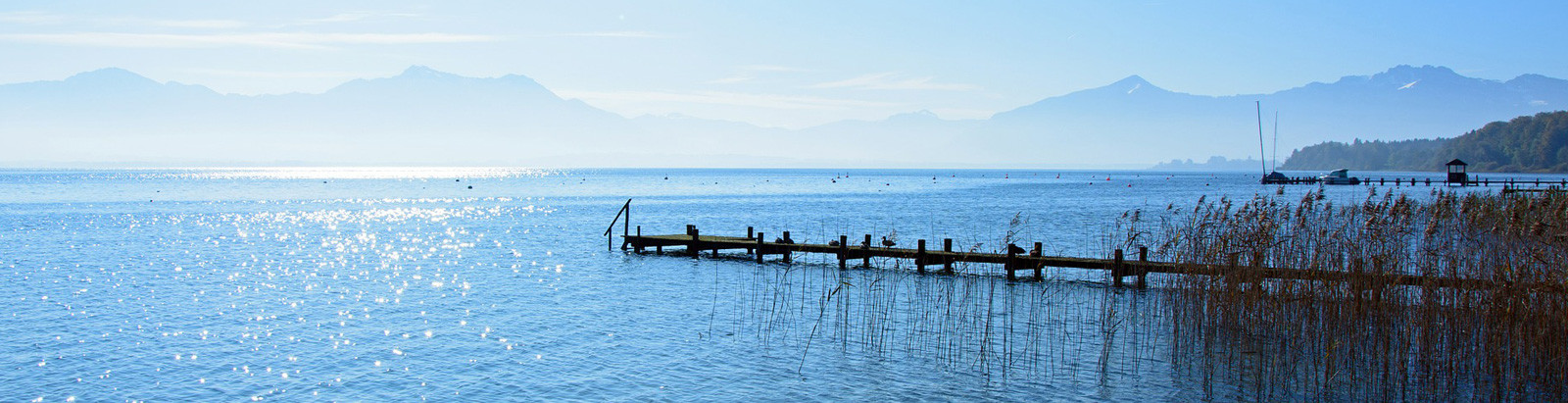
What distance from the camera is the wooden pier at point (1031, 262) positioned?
1920 centimetres

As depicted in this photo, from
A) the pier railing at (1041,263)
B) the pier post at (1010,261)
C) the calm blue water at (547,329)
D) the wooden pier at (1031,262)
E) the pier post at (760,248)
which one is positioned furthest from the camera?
the pier post at (760,248)

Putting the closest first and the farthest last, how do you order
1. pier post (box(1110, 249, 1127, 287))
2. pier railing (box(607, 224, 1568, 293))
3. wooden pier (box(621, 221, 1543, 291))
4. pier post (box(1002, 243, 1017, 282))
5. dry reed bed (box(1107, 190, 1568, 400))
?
dry reed bed (box(1107, 190, 1568, 400)) → pier railing (box(607, 224, 1568, 293)) → wooden pier (box(621, 221, 1543, 291)) → pier post (box(1110, 249, 1127, 287)) → pier post (box(1002, 243, 1017, 282))

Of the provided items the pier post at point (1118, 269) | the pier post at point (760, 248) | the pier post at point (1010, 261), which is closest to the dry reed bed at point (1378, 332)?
the pier post at point (1118, 269)

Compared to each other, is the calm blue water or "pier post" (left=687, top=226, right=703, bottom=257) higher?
"pier post" (left=687, top=226, right=703, bottom=257)

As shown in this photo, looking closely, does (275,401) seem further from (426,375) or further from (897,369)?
(897,369)

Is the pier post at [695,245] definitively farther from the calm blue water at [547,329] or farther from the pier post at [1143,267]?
the pier post at [1143,267]

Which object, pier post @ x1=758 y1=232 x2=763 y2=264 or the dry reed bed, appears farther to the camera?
pier post @ x1=758 y1=232 x2=763 y2=264

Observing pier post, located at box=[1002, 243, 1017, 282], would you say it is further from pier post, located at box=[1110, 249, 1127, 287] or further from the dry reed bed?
the dry reed bed

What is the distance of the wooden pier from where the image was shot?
63.0 ft

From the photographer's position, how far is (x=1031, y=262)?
3033 cm

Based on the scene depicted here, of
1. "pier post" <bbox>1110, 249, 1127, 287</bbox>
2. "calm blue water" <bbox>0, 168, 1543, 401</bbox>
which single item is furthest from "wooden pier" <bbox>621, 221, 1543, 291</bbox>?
"calm blue water" <bbox>0, 168, 1543, 401</bbox>

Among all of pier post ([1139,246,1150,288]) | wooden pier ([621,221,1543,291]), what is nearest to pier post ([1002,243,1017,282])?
wooden pier ([621,221,1543,291])

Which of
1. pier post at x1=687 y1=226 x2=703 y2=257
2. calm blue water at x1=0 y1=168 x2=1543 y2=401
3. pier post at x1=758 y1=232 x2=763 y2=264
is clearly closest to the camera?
calm blue water at x1=0 y1=168 x2=1543 y2=401

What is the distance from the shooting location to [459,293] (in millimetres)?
30766
